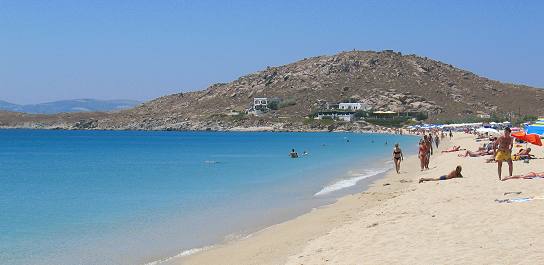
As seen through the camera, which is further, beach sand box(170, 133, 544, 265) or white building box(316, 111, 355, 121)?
white building box(316, 111, 355, 121)

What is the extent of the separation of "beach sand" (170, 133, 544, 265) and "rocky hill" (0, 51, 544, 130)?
5379 inches

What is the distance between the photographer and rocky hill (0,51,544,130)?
162250mm

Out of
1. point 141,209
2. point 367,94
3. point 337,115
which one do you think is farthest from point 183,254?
point 367,94

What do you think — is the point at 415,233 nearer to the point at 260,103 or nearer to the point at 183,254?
the point at 183,254

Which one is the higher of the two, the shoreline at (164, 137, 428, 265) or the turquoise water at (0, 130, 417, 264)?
the shoreline at (164, 137, 428, 265)

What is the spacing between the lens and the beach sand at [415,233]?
28.8ft

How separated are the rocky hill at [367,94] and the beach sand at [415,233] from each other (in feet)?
448

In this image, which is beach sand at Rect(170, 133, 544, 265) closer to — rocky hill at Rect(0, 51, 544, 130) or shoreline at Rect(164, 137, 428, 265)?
shoreline at Rect(164, 137, 428, 265)

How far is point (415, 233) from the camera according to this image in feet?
34.8

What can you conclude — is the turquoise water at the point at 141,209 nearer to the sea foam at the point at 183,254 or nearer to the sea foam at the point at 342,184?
the sea foam at the point at 342,184

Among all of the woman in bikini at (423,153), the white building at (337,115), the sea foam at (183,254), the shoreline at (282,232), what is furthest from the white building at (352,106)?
the sea foam at (183,254)

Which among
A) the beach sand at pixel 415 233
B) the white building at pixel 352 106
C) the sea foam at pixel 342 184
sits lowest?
the sea foam at pixel 342 184

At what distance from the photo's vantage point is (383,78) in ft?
593

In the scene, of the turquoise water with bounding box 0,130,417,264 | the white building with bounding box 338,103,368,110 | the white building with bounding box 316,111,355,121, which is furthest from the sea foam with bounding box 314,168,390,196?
the white building with bounding box 338,103,368,110
